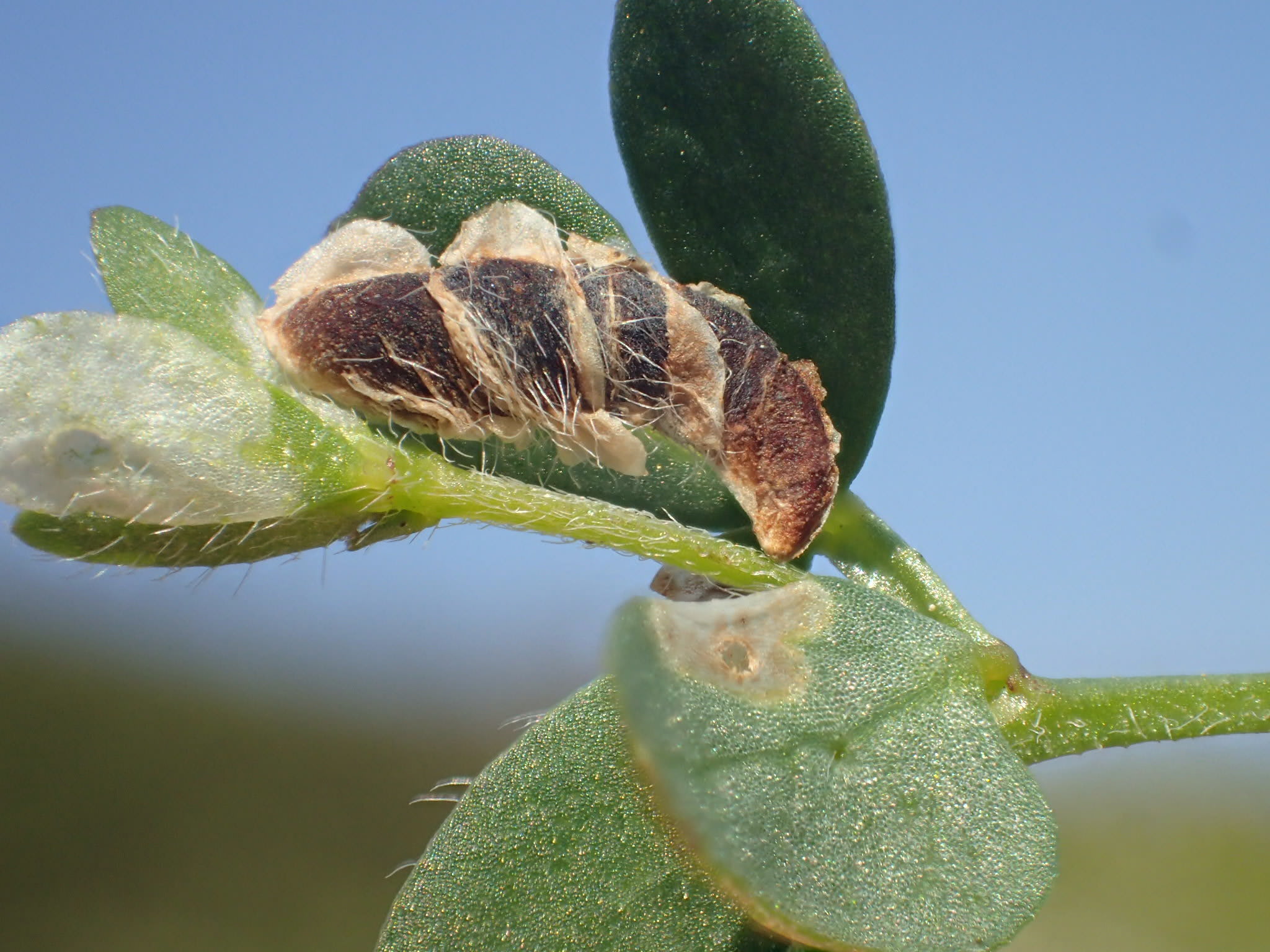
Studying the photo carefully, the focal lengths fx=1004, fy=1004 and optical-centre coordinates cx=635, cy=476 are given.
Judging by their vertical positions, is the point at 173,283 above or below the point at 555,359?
above

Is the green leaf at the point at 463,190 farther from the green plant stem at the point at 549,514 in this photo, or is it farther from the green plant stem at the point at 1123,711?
the green plant stem at the point at 1123,711

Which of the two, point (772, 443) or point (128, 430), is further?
point (772, 443)

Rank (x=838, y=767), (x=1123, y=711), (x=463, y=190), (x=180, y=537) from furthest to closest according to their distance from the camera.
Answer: (x=463, y=190) < (x=1123, y=711) < (x=180, y=537) < (x=838, y=767)

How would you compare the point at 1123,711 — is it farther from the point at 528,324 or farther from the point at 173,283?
the point at 173,283

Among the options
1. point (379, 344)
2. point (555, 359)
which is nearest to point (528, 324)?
point (555, 359)

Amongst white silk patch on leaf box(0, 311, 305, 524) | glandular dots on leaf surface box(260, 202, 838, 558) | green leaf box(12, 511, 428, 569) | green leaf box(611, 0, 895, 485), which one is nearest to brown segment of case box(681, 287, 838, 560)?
glandular dots on leaf surface box(260, 202, 838, 558)

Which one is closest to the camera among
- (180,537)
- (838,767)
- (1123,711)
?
(838,767)

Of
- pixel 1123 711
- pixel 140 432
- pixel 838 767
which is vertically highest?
pixel 140 432

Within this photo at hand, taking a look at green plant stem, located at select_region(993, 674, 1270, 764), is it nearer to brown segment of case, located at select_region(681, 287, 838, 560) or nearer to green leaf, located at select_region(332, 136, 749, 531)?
brown segment of case, located at select_region(681, 287, 838, 560)
